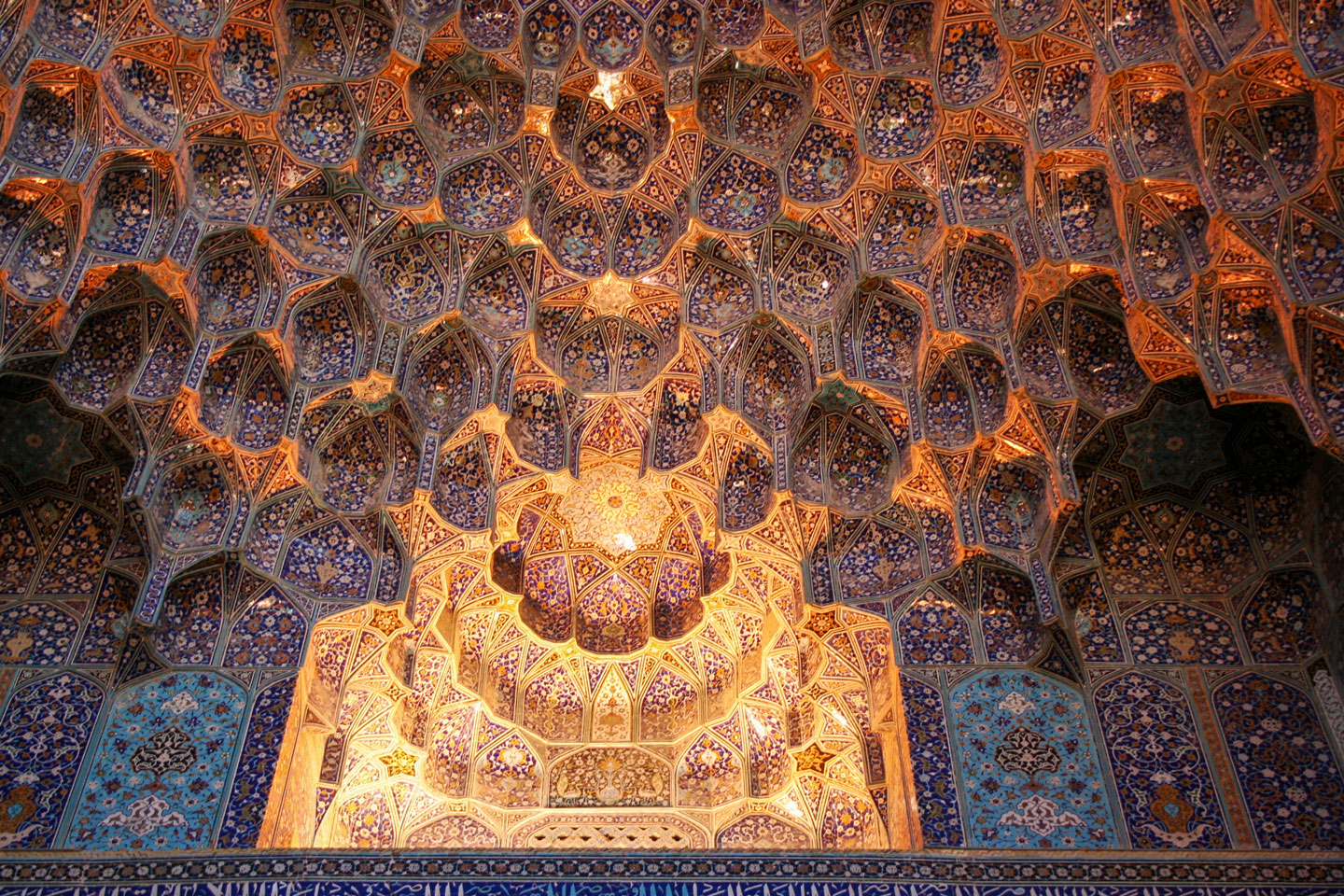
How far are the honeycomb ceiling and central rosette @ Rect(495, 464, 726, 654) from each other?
0.36 m

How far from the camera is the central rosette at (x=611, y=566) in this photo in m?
11.9

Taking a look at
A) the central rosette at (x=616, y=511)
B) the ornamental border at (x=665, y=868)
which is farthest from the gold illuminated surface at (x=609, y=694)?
the ornamental border at (x=665, y=868)

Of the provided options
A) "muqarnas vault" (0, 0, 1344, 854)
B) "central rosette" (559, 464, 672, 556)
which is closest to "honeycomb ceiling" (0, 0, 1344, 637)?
"muqarnas vault" (0, 0, 1344, 854)

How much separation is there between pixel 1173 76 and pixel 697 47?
12.5ft

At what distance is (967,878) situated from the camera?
845cm

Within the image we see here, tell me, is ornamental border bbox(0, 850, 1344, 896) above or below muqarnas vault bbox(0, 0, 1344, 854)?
below

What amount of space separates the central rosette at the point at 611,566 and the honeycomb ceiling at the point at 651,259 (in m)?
0.36

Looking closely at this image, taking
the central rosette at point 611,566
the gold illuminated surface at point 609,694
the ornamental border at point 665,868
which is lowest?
the ornamental border at point 665,868

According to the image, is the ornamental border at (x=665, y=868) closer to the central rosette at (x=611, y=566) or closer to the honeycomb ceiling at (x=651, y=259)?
the honeycomb ceiling at (x=651, y=259)

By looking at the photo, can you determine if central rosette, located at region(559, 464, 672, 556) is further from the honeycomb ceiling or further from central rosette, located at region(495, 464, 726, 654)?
the honeycomb ceiling

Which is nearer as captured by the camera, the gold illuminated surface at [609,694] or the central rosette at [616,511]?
the gold illuminated surface at [609,694]

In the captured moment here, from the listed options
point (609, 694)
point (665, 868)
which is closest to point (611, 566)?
point (609, 694)

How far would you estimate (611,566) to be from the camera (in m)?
12.1

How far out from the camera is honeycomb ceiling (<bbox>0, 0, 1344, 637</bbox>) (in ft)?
29.9
